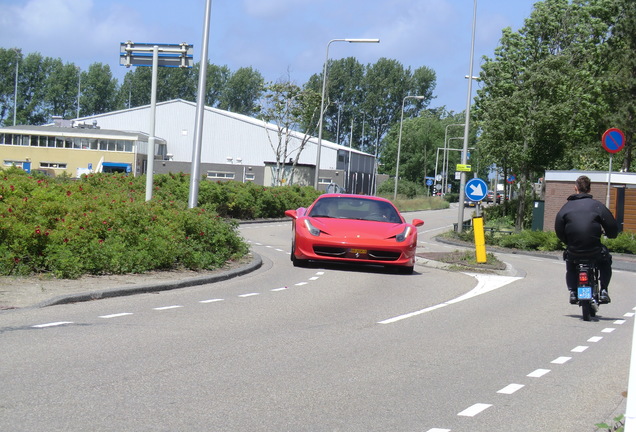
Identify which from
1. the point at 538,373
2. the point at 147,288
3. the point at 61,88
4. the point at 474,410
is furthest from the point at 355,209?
the point at 61,88

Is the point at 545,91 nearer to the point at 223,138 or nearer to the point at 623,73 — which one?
the point at 623,73

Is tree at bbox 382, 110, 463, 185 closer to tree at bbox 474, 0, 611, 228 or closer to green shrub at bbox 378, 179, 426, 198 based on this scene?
green shrub at bbox 378, 179, 426, 198

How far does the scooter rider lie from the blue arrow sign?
482 inches

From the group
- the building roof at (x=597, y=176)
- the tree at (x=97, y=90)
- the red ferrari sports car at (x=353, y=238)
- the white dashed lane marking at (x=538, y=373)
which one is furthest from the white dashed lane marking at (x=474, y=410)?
the tree at (x=97, y=90)

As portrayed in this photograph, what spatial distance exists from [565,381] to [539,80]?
37.6 m

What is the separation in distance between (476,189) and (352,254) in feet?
28.8

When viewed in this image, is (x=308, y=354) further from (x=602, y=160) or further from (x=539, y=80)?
(x=602, y=160)

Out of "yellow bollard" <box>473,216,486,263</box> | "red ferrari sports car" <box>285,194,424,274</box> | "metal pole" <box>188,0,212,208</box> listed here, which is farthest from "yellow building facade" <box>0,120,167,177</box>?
"red ferrari sports car" <box>285,194,424,274</box>

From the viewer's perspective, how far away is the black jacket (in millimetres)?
11234

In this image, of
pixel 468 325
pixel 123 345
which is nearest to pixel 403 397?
pixel 123 345

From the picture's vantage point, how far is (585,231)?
11.2m

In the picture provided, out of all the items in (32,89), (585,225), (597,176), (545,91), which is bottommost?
(585,225)

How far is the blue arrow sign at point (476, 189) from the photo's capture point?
23844mm

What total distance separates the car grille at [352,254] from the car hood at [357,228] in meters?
0.27
